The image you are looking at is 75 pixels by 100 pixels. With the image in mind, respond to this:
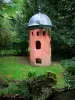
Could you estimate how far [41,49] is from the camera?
2245 cm

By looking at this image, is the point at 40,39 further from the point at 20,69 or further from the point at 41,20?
the point at 20,69

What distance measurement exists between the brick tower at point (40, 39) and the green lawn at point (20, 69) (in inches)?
35.9

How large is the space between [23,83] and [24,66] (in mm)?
8950

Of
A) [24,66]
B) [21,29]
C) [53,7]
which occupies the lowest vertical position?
[24,66]

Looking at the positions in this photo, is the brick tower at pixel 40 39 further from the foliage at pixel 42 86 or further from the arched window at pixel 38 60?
the foliage at pixel 42 86

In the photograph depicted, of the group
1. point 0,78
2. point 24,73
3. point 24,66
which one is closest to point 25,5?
point 24,66

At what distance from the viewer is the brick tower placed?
22297 millimetres

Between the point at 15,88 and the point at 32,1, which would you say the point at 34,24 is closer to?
the point at 32,1

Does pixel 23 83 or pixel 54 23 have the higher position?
pixel 54 23

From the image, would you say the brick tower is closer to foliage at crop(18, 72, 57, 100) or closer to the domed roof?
the domed roof

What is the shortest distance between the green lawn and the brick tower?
91 centimetres

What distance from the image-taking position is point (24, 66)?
2094 cm

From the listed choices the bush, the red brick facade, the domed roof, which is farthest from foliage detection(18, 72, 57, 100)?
the domed roof

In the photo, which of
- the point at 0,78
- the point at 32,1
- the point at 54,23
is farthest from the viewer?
the point at 32,1
